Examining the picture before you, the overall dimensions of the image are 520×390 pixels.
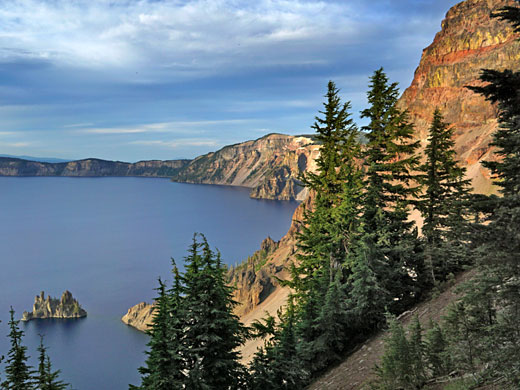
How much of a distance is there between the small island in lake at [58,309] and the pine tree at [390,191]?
92539mm

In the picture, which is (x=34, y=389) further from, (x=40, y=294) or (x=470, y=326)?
(x=40, y=294)

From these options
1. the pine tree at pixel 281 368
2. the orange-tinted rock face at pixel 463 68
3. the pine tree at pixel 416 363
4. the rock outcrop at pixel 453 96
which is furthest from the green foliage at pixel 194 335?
the orange-tinted rock face at pixel 463 68

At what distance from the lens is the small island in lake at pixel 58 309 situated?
301ft

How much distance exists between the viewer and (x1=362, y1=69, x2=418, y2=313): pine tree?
2072 centimetres

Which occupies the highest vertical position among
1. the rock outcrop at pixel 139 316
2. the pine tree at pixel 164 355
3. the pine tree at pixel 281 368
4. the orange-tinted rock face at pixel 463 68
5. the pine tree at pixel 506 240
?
the orange-tinted rock face at pixel 463 68

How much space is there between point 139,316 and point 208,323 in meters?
82.1

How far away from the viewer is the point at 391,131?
71.2 feet

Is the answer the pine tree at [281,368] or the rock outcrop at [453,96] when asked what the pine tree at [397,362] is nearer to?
the pine tree at [281,368]

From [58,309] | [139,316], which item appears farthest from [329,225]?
[58,309]

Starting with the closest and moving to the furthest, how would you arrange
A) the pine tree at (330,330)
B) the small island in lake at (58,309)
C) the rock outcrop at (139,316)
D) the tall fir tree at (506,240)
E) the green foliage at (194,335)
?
the tall fir tree at (506,240), the green foliage at (194,335), the pine tree at (330,330), the rock outcrop at (139,316), the small island in lake at (58,309)

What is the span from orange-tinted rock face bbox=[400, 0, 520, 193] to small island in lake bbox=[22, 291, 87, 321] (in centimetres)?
11198

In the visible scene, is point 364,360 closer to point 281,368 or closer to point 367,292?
point 367,292

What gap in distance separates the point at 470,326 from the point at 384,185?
1231 centimetres

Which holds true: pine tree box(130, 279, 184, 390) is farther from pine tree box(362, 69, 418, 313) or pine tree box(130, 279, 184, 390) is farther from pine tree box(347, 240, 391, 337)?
pine tree box(362, 69, 418, 313)
